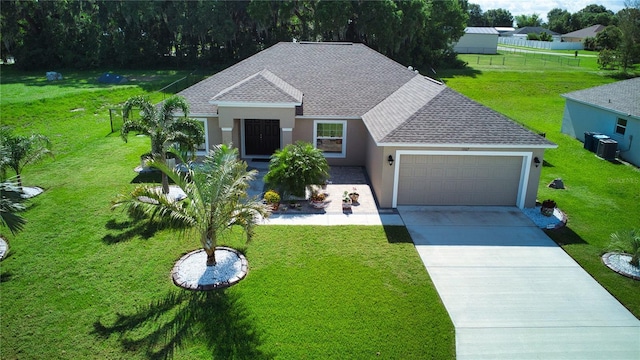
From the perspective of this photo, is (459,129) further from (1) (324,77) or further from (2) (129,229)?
(2) (129,229)

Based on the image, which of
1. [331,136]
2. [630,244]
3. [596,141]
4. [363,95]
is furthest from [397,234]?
[596,141]

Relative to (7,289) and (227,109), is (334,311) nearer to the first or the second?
(7,289)

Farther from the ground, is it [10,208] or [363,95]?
[363,95]

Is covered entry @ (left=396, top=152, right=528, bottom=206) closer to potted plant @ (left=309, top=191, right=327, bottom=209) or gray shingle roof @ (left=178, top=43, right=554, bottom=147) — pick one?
gray shingle roof @ (left=178, top=43, right=554, bottom=147)

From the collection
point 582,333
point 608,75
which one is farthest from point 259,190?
point 608,75

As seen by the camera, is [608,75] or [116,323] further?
[608,75]

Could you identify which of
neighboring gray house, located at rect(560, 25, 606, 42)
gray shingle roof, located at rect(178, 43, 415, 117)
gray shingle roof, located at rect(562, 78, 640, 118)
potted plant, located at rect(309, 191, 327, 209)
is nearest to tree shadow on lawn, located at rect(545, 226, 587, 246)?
potted plant, located at rect(309, 191, 327, 209)

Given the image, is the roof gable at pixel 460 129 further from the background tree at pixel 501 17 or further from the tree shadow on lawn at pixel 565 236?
the background tree at pixel 501 17
